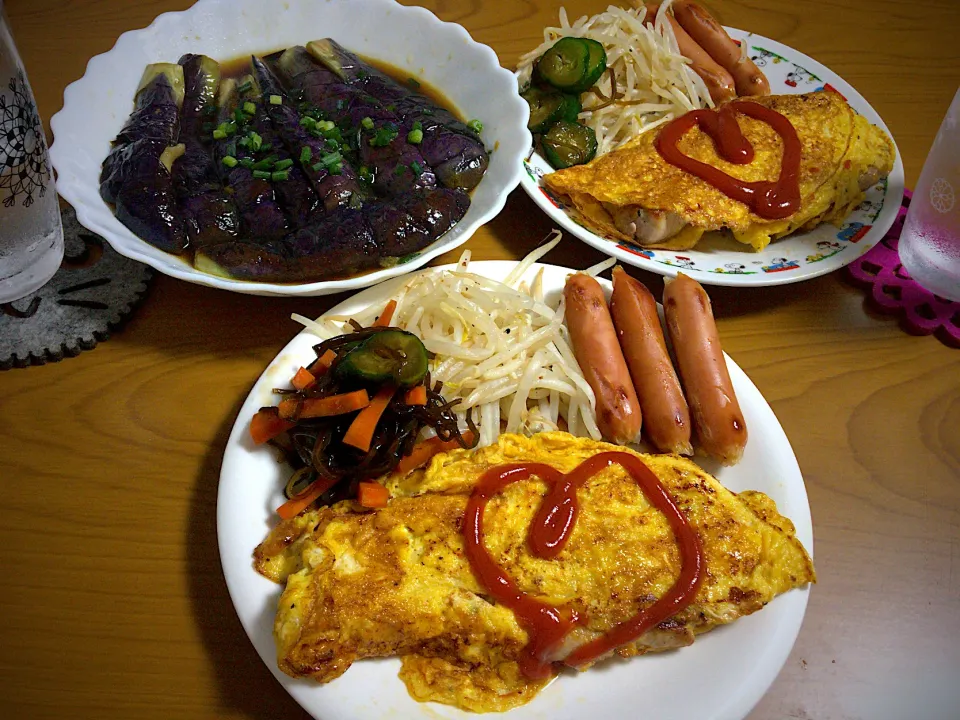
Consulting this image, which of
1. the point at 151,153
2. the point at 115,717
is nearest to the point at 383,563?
the point at 115,717

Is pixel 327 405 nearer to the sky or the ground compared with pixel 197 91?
nearer to the ground

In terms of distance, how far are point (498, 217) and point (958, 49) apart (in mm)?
3173

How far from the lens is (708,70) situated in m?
3.78

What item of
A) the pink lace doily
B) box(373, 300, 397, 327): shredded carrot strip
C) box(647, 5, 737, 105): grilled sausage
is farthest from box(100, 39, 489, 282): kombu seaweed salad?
the pink lace doily

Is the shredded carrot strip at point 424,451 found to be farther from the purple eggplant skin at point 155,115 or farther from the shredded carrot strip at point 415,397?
the purple eggplant skin at point 155,115

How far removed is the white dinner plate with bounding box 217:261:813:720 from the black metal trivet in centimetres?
92

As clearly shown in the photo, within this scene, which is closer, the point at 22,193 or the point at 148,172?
the point at 22,193

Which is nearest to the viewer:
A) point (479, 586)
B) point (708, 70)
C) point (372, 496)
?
point (479, 586)

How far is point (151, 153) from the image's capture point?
2908 millimetres

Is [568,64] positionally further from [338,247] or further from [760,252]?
[338,247]

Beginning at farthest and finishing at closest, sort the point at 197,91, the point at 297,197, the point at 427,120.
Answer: the point at 197,91, the point at 427,120, the point at 297,197

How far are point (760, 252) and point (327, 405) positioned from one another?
6.43ft

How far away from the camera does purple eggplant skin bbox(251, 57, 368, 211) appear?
2949mm

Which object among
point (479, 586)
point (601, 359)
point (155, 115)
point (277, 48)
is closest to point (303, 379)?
point (479, 586)
